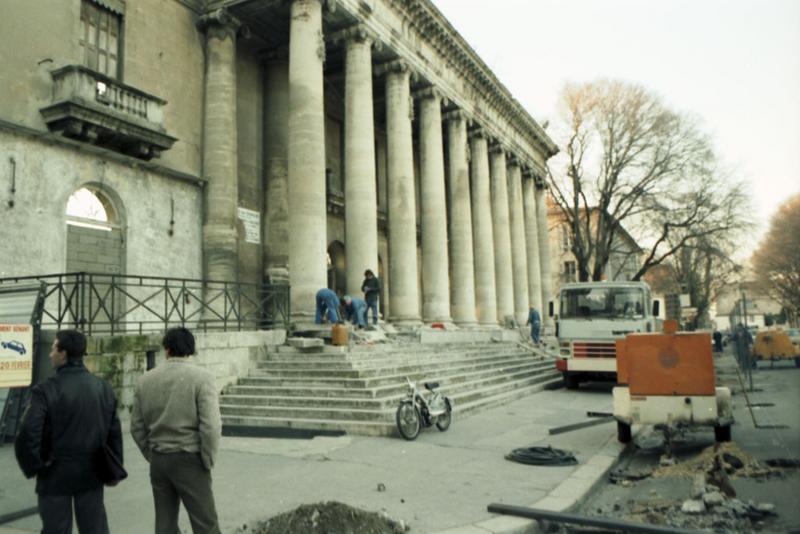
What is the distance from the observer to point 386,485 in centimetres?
718

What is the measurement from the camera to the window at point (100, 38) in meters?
15.5

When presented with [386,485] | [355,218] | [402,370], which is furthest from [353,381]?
[355,218]

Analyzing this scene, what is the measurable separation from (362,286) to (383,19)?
30.3 ft

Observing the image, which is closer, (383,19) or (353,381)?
(353,381)

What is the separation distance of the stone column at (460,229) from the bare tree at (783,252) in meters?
27.5

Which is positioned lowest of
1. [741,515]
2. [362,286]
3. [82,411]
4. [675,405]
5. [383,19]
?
[741,515]

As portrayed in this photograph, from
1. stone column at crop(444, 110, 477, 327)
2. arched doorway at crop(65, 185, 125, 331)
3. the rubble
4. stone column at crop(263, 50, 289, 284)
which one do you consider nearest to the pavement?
the rubble

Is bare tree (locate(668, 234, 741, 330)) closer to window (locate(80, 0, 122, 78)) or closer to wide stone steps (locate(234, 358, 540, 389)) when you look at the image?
wide stone steps (locate(234, 358, 540, 389))

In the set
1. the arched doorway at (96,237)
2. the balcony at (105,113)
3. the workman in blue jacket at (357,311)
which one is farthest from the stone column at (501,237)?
the arched doorway at (96,237)

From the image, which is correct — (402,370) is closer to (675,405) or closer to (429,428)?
(429,428)

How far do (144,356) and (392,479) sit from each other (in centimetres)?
613

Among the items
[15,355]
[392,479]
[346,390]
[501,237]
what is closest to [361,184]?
[346,390]

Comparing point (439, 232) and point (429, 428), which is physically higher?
point (439, 232)

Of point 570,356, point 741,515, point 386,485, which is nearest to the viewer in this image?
point 741,515
